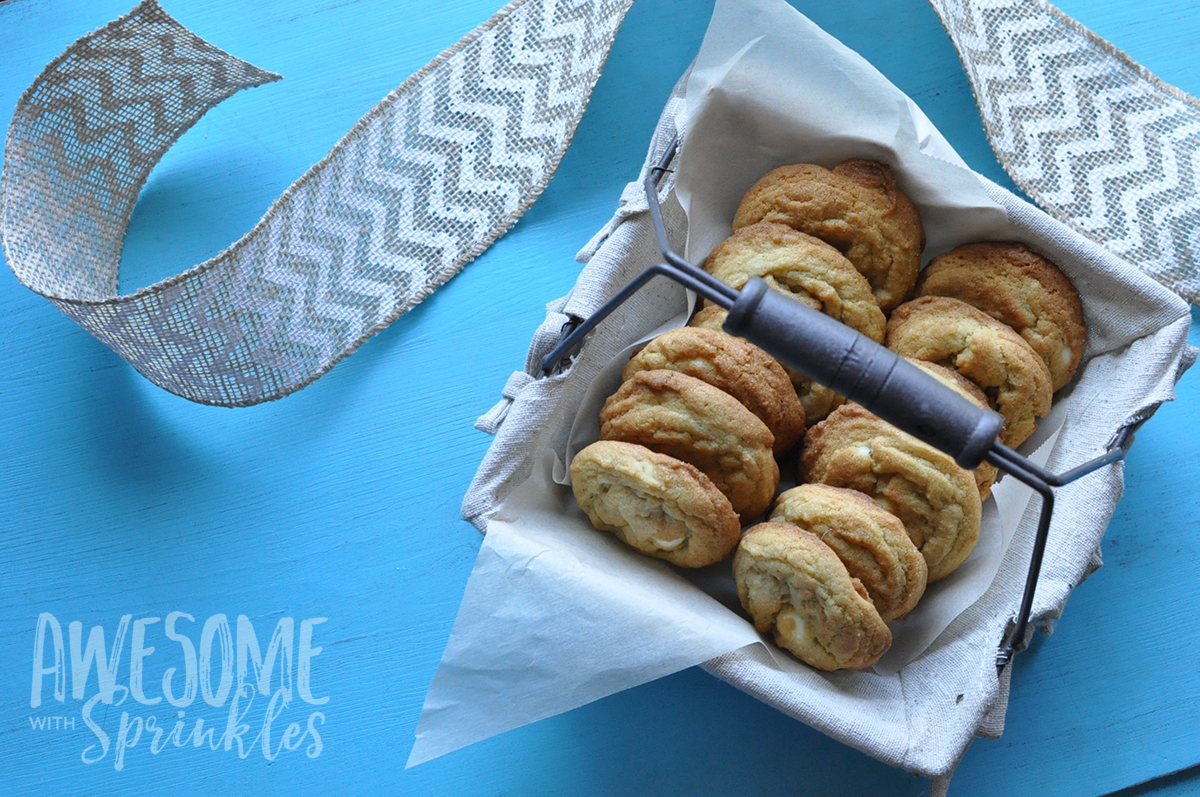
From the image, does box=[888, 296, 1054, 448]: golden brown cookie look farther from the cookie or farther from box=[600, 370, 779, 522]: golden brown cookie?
box=[600, 370, 779, 522]: golden brown cookie

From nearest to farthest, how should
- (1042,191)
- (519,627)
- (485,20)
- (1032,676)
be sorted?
(519,627), (1032,676), (1042,191), (485,20)

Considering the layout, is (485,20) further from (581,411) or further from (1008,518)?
(1008,518)

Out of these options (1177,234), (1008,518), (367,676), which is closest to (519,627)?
(367,676)

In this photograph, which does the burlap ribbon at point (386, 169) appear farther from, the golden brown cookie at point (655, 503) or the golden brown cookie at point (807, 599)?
the golden brown cookie at point (807, 599)

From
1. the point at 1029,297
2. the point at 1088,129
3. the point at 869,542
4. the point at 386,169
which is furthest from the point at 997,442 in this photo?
the point at 386,169

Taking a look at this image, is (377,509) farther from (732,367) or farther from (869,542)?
(869,542)

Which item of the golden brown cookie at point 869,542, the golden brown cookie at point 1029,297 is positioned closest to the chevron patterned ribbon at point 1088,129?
the golden brown cookie at point 1029,297
